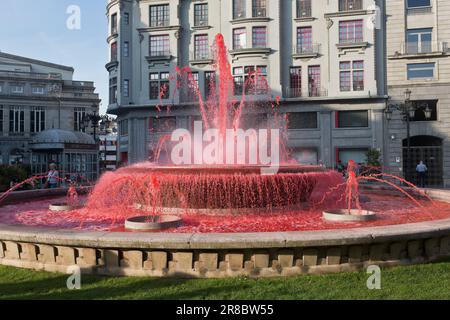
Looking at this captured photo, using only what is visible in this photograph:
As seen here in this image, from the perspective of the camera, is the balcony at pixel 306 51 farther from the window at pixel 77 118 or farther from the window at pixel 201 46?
the window at pixel 77 118

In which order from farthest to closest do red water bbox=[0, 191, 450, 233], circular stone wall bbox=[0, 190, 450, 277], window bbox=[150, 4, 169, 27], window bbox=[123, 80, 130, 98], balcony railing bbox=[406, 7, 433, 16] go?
window bbox=[123, 80, 130, 98] → window bbox=[150, 4, 169, 27] → balcony railing bbox=[406, 7, 433, 16] → red water bbox=[0, 191, 450, 233] → circular stone wall bbox=[0, 190, 450, 277]

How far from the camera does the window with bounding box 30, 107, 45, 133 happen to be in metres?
54.1

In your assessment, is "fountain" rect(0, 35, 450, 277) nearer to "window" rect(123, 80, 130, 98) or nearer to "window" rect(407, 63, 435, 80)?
"window" rect(407, 63, 435, 80)

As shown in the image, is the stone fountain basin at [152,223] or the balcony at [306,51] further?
the balcony at [306,51]

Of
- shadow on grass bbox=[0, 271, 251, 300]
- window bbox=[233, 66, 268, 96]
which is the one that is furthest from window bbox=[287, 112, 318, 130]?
shadow on grass bbox=[0, 271, 251, 300]

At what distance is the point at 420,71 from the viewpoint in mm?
30562

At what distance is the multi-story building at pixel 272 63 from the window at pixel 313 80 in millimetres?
87

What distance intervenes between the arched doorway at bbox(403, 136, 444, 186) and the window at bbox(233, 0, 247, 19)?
18.1m

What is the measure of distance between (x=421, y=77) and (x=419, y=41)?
288 cm

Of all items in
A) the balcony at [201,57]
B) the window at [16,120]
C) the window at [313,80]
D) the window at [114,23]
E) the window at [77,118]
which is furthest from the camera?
the window at [77,118]

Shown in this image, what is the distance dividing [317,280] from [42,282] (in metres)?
3.73

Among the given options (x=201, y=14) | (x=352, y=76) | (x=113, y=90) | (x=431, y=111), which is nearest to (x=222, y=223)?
(x=431, y=111)

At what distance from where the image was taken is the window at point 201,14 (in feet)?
119

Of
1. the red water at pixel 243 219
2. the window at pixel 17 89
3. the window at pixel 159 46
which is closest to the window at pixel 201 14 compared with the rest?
the window at pixel 159 46
